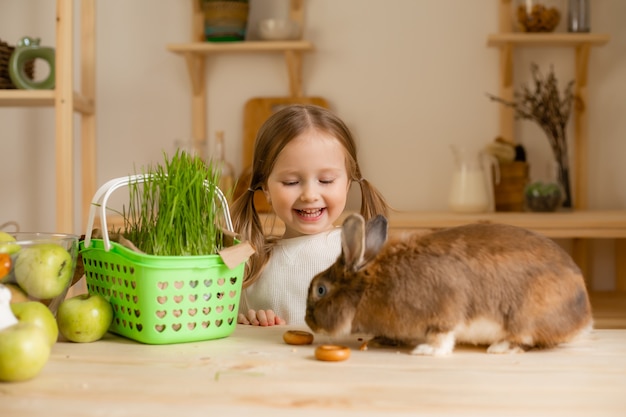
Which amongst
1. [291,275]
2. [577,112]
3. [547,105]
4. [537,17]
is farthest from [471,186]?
[291,275]

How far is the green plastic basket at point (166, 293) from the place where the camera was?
110 cm

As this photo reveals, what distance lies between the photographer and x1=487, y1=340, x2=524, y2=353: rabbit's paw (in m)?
1.04

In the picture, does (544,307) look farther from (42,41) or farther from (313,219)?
(42,41)

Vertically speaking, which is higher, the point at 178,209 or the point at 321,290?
the point at 178,209

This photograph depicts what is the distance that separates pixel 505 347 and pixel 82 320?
58cm

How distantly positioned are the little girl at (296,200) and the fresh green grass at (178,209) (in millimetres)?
Answer: 458

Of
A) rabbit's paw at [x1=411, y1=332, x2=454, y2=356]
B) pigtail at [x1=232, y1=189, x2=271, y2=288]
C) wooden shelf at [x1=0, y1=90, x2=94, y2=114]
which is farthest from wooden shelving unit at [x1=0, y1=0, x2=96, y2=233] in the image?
rabbit's paw at [x1=411, y1=332, x2=454, y2=356]

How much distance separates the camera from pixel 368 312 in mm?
1048

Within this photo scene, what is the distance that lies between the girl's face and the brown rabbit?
0.60 meters

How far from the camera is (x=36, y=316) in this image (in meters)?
0.98

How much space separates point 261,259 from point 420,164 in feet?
4.70

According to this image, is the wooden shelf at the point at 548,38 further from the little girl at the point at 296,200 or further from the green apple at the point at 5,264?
the green apple at the point at 5,264

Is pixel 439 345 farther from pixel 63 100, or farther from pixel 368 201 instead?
pixel 63 100

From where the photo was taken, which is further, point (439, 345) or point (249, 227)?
point (249, 227)
